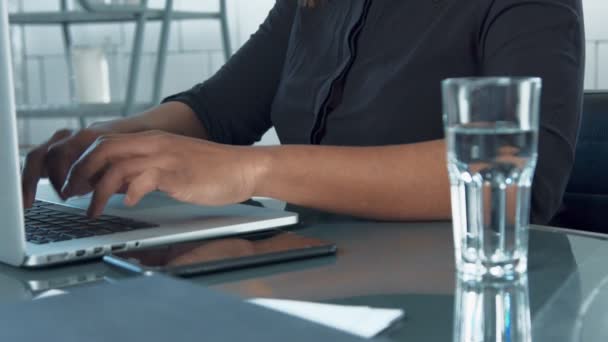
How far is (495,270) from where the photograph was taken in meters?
0.57

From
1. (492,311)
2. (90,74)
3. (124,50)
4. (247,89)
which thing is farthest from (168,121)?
(124,50)

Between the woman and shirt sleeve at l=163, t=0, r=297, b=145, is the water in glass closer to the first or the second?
the woman

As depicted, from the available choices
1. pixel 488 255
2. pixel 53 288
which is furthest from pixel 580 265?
pixel 53 288

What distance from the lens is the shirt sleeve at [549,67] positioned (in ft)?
2.93

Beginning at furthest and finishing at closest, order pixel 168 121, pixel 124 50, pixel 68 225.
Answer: pixel 124 50
pixel 168 121
pixel 68 225

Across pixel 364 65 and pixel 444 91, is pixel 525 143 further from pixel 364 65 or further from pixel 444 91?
pixel 364 65

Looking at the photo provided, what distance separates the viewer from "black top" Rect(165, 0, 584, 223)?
906mm

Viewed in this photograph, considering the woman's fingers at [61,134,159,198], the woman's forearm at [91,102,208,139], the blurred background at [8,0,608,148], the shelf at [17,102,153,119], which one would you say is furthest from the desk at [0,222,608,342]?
the blurred background at [8,0,608,148]

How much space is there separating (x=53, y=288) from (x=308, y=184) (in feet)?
1.02

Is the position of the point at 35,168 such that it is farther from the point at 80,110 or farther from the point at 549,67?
the point at 80,110

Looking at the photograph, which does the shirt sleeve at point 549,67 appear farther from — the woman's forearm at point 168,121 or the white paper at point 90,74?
the white paper at point 90,74

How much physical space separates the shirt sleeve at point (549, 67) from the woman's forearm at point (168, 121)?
49 cm

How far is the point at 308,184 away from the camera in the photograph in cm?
84

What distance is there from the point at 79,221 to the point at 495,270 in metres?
0.37
